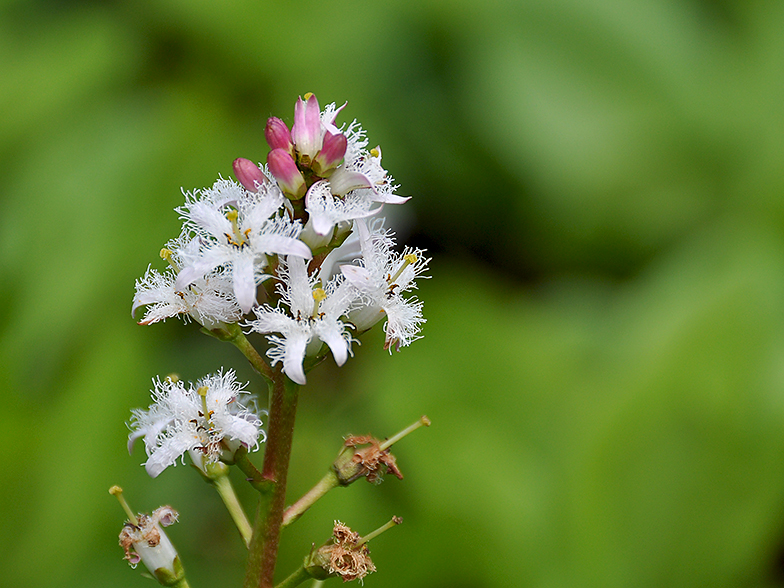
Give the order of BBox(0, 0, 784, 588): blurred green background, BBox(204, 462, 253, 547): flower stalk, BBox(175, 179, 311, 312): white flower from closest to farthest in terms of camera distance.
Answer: BBox(175, 179, 311, 312): white flower, BBox(204, 462, 253, 547): flower stalk, BBox(0, 0, 784, 588): blurred green background

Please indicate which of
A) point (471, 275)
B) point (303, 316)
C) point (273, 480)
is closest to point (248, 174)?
point (303, 316)

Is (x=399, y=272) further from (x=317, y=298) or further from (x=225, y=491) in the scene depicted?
(x=225, y=491)

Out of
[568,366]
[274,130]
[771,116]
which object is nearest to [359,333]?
[274,130]

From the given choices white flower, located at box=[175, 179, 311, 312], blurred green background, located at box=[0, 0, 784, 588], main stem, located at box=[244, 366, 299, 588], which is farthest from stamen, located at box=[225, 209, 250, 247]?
blurred green background, located at box=[0, 0, 784, 588]

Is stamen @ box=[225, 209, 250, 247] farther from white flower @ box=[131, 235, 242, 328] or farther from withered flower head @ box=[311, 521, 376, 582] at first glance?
withered flower head @ box=[311, 521, 376, 582]

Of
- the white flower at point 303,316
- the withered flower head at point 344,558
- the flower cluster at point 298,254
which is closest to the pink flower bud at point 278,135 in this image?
the flower cluster at point 298,254

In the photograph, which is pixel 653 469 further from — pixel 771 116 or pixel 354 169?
pixel 771 116
